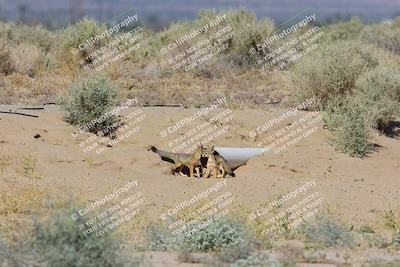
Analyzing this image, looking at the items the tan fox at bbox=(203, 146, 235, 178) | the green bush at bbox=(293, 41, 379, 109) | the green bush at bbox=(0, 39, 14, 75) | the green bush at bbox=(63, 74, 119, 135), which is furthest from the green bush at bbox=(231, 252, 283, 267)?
the green bush at bbox=(0, 39, 14, 75)

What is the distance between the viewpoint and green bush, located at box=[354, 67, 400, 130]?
17.3 m

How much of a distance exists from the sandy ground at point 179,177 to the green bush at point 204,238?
1593 mm

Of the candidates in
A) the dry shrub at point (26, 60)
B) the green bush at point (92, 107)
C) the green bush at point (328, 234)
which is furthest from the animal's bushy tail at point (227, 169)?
the dry shrub at point (26, 60)

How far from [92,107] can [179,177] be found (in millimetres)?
2787

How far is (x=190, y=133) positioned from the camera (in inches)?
636

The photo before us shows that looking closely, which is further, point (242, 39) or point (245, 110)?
point (242, 39)

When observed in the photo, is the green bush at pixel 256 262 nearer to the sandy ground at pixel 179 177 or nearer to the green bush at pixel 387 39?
the sandy ground at pixel 179 177

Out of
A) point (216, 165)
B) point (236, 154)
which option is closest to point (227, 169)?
point (216, 165)

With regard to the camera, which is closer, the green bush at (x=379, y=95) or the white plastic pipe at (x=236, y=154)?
the white plastic pipe at (x=236, y=154)

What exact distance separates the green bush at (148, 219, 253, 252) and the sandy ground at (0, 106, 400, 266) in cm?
159

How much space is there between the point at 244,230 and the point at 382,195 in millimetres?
4106

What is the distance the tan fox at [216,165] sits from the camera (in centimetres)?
1459

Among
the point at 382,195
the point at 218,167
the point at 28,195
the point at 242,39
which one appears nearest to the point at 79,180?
the point at 28,195

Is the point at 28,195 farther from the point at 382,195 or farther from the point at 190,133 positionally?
the point at 382,195
